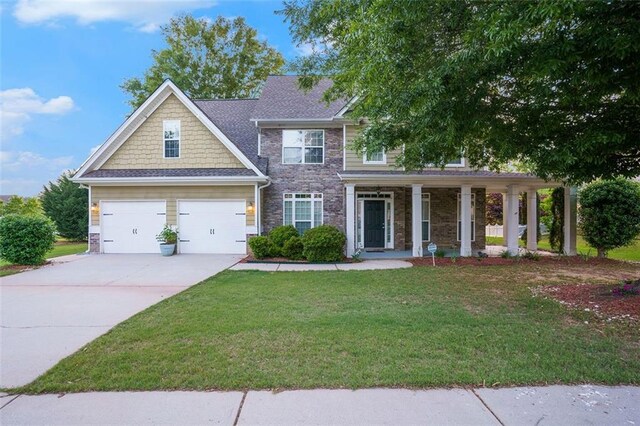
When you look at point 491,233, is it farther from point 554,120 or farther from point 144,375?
point 144,375

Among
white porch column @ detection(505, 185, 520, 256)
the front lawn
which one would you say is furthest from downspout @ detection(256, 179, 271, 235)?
white porch column @ detection(505, 185, 520, 256)

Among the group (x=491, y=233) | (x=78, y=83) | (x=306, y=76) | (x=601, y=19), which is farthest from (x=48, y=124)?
(x=491, y=233)

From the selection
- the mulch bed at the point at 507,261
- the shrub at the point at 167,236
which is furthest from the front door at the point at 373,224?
the shrub at the point at 167,236

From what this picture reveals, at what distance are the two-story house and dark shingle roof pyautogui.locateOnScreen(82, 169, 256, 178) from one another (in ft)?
0.14

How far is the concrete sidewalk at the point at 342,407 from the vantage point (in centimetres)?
286

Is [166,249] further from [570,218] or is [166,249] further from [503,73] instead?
[570,218]

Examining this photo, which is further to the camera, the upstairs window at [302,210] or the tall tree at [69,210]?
the tall tree at [69,210]

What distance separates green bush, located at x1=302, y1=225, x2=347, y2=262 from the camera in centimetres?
1179

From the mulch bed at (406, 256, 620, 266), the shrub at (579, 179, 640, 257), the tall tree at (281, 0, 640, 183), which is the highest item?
the tall tree at (281, 0, 640, 183)

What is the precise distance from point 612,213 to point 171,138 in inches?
658

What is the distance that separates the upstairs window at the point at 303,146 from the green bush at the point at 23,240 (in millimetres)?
8661

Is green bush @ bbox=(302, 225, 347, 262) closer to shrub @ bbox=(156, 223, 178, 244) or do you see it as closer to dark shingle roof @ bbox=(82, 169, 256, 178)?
dark shingle roof @ bbox=(82, 169, 256, 178)

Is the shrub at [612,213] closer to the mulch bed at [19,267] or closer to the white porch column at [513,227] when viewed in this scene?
the white porch column at [513,227]

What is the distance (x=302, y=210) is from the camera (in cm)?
1451
